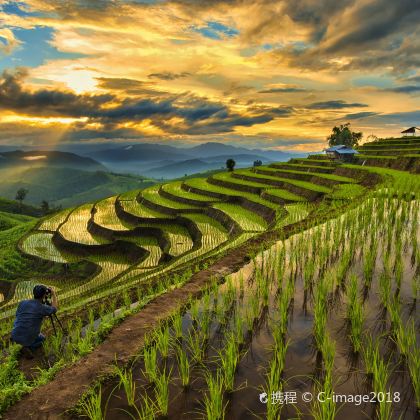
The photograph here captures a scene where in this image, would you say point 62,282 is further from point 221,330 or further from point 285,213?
point 221,330

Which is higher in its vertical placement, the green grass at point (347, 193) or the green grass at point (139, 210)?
the green grass at point (347, 193)

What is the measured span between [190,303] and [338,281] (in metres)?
2.56

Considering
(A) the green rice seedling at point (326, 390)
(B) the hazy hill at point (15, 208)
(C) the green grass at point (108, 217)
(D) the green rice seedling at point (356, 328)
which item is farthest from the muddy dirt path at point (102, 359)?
(B) the hazy hill at point (15, 208)

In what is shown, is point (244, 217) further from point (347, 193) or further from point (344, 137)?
point (344, 137)

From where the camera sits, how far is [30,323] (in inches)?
210

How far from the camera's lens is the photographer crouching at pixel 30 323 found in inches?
205

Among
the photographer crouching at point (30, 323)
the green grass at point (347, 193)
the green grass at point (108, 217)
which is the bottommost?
the green grass at point (108, 217)

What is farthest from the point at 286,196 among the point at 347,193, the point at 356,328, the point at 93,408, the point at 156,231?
the point at 93,408

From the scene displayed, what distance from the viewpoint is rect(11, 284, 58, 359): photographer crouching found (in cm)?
520

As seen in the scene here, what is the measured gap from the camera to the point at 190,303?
18.8 feet

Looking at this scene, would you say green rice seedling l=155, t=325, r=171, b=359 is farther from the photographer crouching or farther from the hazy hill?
the hazy hill

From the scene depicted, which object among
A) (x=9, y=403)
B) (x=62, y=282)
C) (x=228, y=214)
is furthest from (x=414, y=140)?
(x=9, y=403)

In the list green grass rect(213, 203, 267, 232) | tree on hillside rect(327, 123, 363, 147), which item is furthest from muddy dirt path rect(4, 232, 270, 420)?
tree on hillside rect(327, 123, 363, 147)

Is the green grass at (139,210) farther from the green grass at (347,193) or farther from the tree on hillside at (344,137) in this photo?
the tree on hillside at (344,137)
